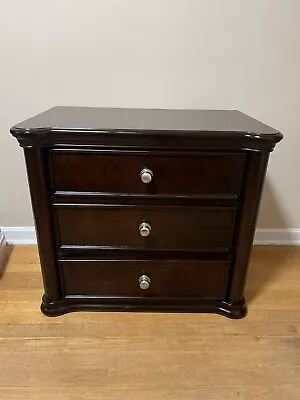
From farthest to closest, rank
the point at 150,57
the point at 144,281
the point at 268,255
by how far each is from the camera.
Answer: the point at 268,255, the point at 150,57, the point at 144,281

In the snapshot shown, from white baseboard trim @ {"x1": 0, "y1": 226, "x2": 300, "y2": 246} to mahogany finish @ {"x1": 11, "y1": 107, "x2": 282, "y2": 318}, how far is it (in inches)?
19.7

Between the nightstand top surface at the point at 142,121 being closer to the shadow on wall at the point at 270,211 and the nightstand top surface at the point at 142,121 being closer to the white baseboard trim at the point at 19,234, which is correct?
the shadow on wall at the point at 270,211

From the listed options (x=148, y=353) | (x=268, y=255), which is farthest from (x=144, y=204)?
(x=268, y=255)

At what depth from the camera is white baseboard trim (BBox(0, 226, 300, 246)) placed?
5.51 feet

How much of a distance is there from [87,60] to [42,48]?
17 cm

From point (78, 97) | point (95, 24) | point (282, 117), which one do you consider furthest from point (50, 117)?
point (282, 117)

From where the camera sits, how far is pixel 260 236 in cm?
175

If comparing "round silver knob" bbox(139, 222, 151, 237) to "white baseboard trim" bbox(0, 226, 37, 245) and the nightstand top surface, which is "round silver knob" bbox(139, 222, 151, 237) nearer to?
the nightstand top surface

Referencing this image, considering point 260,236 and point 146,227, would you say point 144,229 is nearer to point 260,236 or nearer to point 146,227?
point 146,227

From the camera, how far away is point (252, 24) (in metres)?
1.36

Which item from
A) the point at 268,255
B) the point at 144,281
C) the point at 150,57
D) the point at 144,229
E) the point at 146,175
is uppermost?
A: the point at 150,57

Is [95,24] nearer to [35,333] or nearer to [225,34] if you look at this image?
[225,34]

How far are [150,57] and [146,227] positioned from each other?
70cm

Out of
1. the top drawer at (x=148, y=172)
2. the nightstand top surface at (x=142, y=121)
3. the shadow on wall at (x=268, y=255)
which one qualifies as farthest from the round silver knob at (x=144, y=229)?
the shadow on wall at (x=268, y=255)
